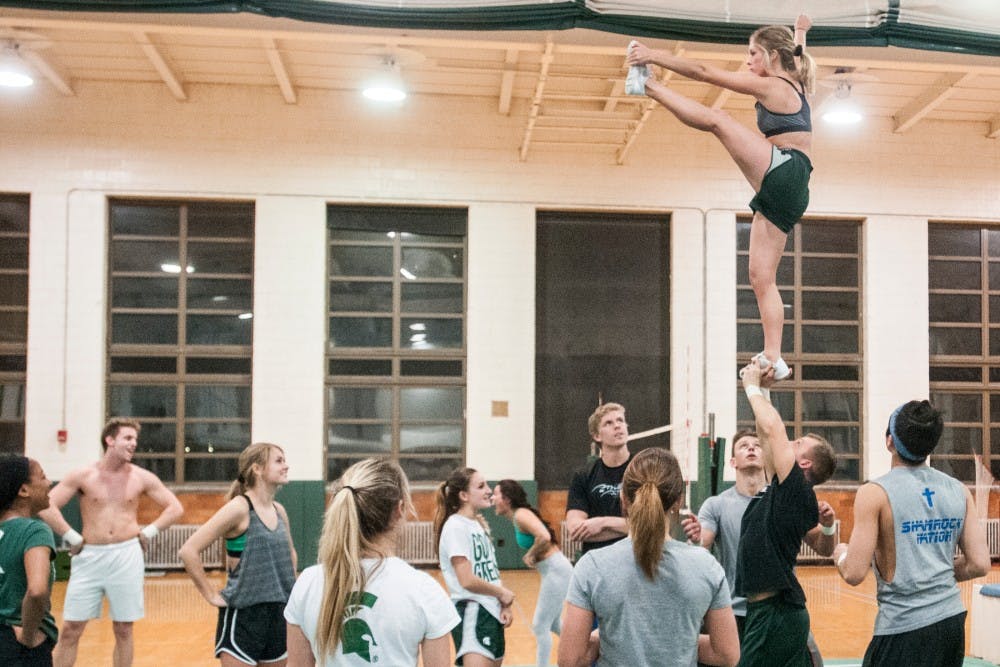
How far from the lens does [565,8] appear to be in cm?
695

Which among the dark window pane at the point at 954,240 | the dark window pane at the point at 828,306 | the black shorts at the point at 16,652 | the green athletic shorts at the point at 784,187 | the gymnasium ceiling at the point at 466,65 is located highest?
the gymnasium ceiling at the point at 466,65

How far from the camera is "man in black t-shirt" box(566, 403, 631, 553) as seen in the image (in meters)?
4.86

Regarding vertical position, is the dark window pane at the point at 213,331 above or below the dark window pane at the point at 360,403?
above

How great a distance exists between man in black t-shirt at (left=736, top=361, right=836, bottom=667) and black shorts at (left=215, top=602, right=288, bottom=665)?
2189 millimetres

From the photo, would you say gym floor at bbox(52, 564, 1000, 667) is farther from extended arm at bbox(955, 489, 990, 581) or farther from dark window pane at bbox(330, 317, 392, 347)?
extended arm at bbox(955, 489, 990, 581)

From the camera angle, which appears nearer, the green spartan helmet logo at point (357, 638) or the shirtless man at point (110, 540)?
the green spartan helmet logo at point (357, 638)

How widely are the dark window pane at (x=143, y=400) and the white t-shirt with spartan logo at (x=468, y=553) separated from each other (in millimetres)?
8050

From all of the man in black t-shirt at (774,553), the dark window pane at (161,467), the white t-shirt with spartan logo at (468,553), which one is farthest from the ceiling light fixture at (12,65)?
the man in black t-shirt at (774,553)

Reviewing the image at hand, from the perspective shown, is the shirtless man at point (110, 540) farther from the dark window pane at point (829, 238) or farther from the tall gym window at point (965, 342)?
the tall gym window at point (965, 342)

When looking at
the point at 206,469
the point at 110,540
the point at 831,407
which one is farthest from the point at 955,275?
the point at 110,540

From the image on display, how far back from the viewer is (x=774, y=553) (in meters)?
3.17

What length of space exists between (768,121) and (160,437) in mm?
10435

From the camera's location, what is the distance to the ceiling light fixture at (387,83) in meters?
10.4

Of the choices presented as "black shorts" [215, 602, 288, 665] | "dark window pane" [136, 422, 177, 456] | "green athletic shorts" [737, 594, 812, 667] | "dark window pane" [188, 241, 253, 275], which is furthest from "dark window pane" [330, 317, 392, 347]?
"green athletic shorts" [737, 594, 812, 667]
